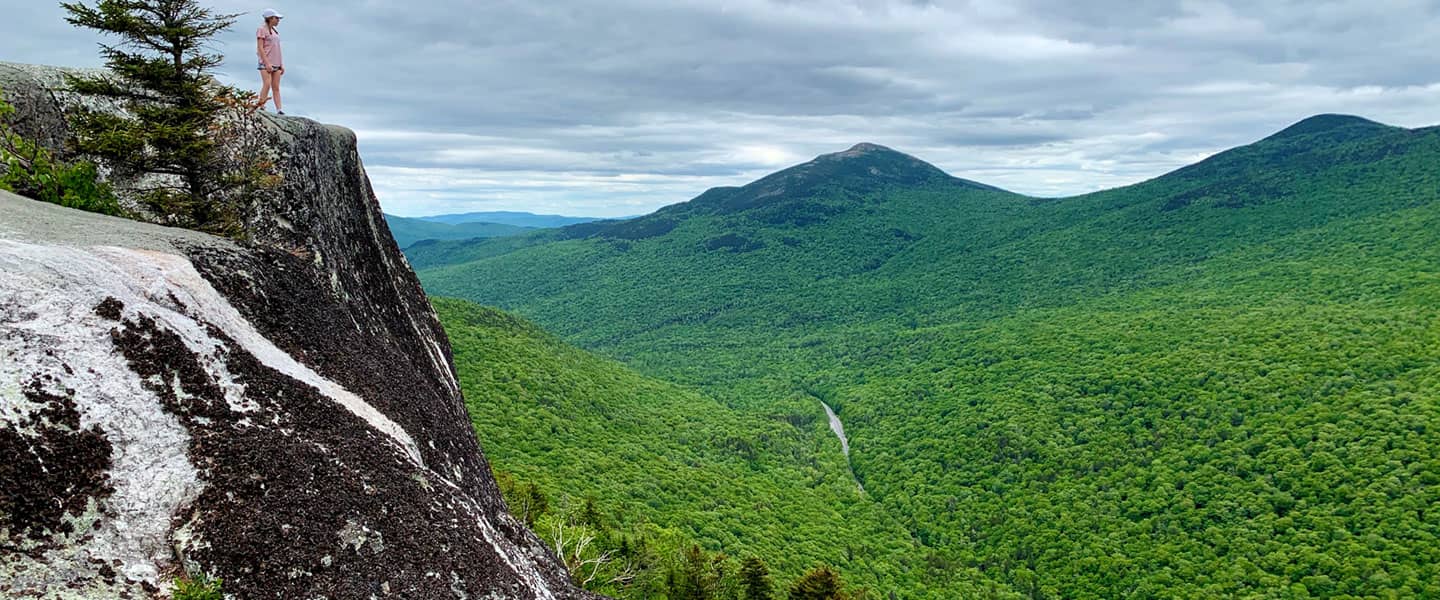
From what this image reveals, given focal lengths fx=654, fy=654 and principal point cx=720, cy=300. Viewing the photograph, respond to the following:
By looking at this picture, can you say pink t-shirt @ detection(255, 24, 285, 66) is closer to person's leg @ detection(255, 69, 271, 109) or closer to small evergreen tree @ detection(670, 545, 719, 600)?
person's leg @ detection(255, 69, 271, 109)

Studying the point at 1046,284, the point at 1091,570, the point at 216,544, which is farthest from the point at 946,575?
the point at 1046,284

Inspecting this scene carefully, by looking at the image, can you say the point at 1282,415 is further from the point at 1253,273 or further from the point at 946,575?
the point at 1253,273

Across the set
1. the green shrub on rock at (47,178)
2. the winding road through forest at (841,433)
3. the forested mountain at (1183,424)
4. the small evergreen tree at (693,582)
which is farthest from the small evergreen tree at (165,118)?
the winding road through forest at (841,433)

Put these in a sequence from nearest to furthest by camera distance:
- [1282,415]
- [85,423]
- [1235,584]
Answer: [85,423], [1235,584], [1282,415]

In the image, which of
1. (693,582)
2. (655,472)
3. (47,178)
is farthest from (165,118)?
(655,472)

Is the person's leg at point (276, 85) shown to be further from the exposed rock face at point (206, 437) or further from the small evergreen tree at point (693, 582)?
the small evergreen tree at point (693, 582)

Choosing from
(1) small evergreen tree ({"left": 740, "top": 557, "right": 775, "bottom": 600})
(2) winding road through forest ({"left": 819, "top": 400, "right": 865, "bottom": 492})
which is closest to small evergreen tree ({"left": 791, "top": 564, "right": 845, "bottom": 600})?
(1) small evergreen tree ({"left": 740, "top": 557, "right": 775, "bottom": 600})
